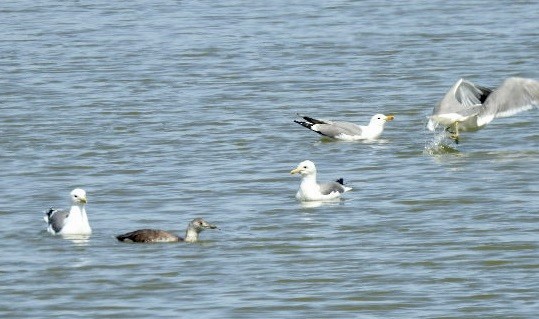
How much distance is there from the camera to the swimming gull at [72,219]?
1445 cm

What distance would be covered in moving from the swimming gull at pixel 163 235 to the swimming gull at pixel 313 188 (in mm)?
1866

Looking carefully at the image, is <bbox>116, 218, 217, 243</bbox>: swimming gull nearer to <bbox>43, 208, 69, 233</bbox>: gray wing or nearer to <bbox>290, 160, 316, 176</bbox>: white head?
<bbox>43, 208, 69, 233</bbox>: gray wing

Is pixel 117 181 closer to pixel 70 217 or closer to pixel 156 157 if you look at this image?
pixel 156 157

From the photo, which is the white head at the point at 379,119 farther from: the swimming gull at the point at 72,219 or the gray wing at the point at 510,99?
the swimming gull at the point at 72,219

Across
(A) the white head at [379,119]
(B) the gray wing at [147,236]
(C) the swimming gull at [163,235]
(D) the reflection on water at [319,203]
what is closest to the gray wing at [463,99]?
(A) the white head at [379,119]

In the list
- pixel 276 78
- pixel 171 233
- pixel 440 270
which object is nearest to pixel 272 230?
pixel 171 233

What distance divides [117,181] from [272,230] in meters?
2.82

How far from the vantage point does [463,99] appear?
1908cm

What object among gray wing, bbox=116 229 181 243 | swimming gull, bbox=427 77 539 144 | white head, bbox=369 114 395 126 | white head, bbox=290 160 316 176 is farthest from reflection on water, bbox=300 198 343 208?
white head, bbox=369 114 395 126

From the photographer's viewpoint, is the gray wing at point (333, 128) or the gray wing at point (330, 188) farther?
the gray wing at point (333, 128)

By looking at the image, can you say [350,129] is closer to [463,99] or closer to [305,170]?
[463,99]

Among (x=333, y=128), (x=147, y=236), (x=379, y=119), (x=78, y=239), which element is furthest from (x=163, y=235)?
(x=379, y=119)

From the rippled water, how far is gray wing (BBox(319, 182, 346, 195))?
153 millimetres

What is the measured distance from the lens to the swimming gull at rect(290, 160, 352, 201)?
1592cm
